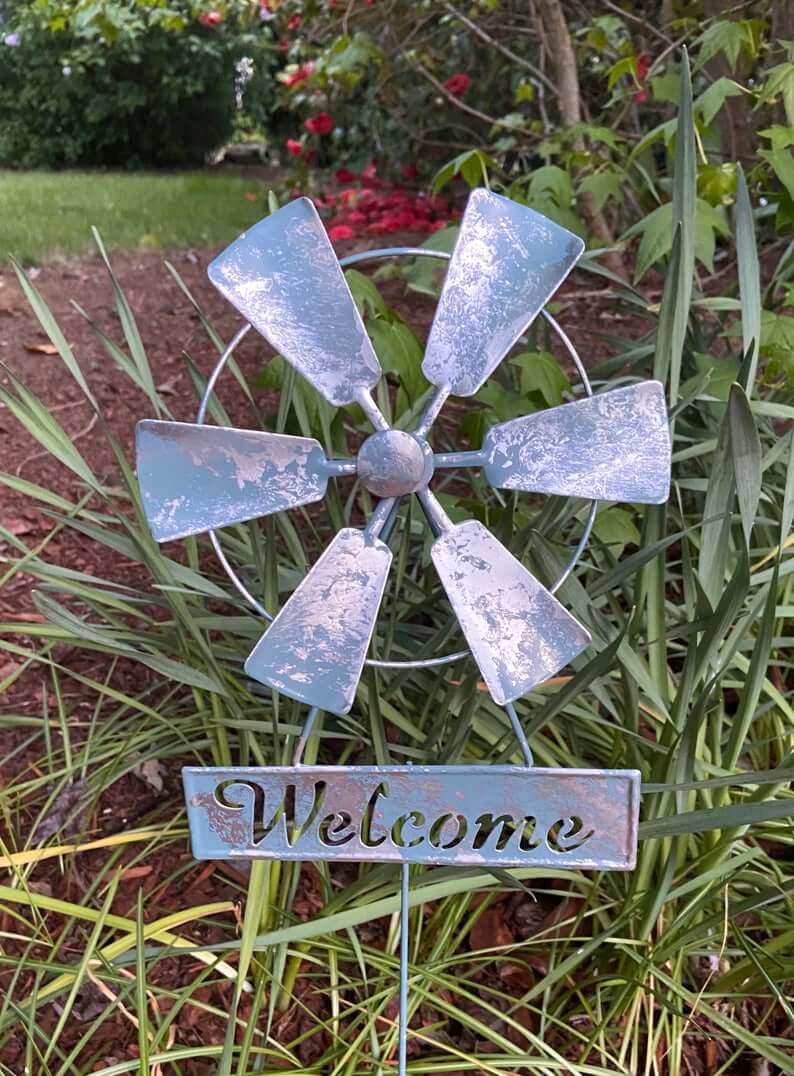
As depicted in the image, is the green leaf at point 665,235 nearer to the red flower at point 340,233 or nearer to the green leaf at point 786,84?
the green leaf at point 786,84

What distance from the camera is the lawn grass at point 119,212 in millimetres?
3609

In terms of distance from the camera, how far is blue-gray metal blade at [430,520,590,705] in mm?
835

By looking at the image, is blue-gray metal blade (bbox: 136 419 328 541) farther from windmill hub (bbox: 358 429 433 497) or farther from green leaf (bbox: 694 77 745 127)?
green leaf (bbox: 694 77 745 127)

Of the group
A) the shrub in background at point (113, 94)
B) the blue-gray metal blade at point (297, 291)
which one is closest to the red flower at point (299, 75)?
the blue-gray metal blade at point (297, 291)

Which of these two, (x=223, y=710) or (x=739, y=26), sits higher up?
(x=739, y=26)

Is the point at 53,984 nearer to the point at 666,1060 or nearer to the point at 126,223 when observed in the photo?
the point at 666,1060

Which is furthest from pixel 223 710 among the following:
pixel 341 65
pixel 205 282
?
pixel 341 65

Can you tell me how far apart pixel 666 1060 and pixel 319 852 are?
0.59 metres

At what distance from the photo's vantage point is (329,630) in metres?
0.85

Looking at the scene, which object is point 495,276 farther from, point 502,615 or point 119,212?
point 119,212

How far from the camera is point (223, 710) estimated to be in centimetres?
134

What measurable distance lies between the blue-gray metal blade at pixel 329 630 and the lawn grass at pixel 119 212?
7.74 ft

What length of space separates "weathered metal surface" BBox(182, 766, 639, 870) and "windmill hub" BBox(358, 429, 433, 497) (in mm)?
267

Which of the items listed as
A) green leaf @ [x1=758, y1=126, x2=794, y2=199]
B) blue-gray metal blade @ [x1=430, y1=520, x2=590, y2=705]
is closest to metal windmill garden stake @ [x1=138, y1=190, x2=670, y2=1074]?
blue-gray metal blade @ [x1=430, y1=520, x2=590, y2=705]
